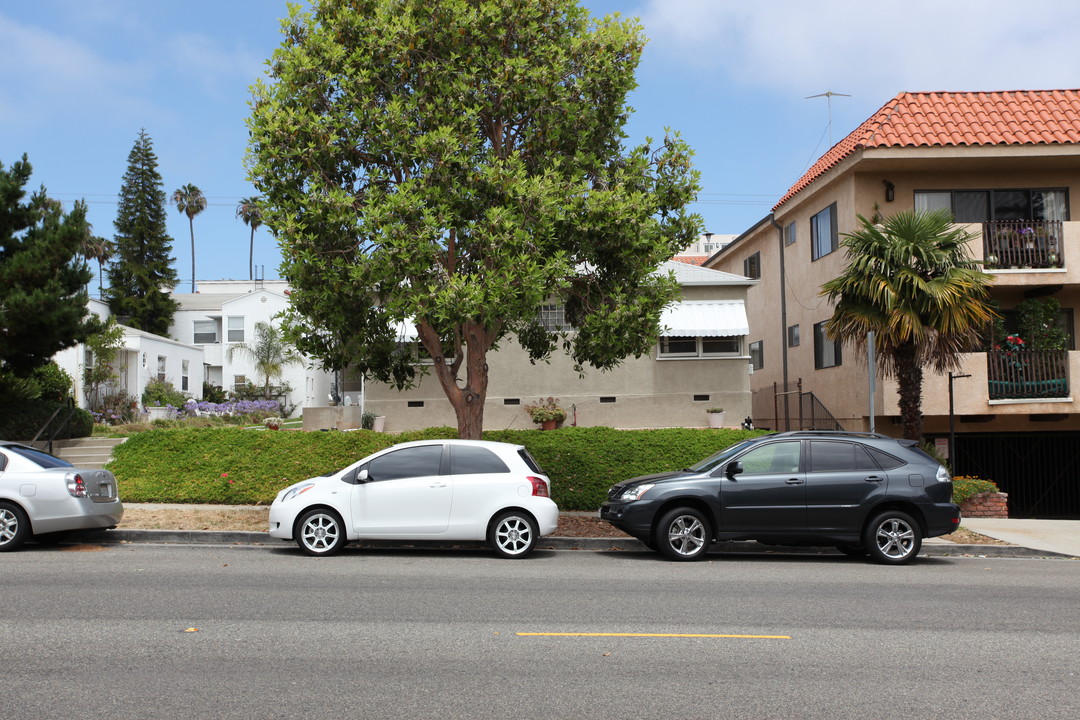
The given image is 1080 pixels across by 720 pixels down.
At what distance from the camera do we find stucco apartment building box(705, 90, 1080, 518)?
821 inches

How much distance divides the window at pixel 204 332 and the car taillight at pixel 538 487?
47.1 m

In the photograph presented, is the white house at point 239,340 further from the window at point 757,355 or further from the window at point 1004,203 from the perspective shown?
the window at point 1004,203

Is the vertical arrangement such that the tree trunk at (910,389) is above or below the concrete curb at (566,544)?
above

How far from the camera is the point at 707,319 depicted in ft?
78.3

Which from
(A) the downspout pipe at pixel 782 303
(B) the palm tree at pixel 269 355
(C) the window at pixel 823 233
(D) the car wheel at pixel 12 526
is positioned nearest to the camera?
(D) the car wheel at pixel 12 526

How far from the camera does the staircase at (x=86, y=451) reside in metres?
19.3

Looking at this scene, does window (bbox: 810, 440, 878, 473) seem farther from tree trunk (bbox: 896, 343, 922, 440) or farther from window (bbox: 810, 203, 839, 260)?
window (bbox: 810, 203, 839, 260)

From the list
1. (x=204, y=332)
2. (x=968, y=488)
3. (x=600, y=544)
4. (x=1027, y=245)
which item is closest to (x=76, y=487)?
(x=600, y=544)

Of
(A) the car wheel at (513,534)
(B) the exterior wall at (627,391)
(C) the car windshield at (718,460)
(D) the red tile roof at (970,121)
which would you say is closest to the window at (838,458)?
(C) the car windshield at (718,460)

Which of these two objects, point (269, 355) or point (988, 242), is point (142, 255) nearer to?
point (269, 355)

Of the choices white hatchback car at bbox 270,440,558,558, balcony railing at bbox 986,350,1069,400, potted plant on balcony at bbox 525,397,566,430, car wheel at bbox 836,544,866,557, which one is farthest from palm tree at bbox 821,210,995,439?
white hatchback car at bbox 270,440,558,558

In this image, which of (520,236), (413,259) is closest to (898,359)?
(520,236)

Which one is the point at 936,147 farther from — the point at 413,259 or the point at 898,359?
the point at 413,259

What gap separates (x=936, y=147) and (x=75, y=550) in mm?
18695
